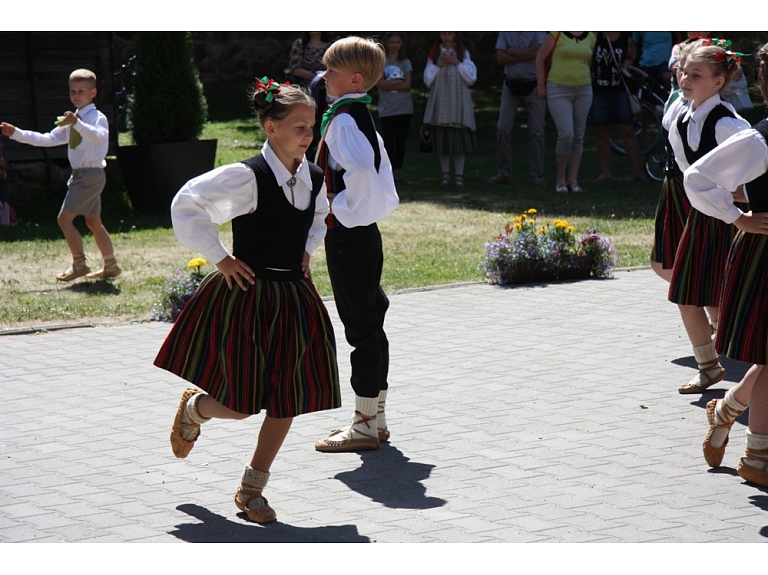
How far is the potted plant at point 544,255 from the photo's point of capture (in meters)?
8.51

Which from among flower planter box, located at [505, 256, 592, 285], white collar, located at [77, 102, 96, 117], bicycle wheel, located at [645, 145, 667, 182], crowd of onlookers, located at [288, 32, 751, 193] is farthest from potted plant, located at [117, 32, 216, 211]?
bicycle wheel, located at [645, 145, 667, 182]

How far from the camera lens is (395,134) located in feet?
45.3

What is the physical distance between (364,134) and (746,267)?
5.73ft

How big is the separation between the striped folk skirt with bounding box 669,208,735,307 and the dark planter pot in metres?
7.63

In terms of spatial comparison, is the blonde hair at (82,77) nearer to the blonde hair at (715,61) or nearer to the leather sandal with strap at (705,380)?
the blonde hair at (715,61)

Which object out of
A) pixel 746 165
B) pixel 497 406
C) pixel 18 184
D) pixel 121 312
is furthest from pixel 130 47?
pixel 746 165

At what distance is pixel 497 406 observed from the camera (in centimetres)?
545

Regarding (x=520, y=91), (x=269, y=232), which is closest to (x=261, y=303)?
(x=269, y=232)

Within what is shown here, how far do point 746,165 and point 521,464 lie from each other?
5.32ft

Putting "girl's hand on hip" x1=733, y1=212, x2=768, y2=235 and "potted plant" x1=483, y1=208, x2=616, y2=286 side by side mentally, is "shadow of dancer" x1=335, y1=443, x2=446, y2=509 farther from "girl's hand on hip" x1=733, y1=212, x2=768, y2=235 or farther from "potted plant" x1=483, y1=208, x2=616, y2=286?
"potted plant" x1=483, y1=208, x2=616, y2=286

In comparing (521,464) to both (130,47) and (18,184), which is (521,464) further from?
(130,47)

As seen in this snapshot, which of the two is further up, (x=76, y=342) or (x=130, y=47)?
(x=130, y=47)

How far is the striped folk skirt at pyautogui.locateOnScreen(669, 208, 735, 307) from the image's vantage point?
5340mm

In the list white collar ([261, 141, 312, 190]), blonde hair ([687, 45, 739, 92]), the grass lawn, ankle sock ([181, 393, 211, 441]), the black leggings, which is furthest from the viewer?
the black leggings
